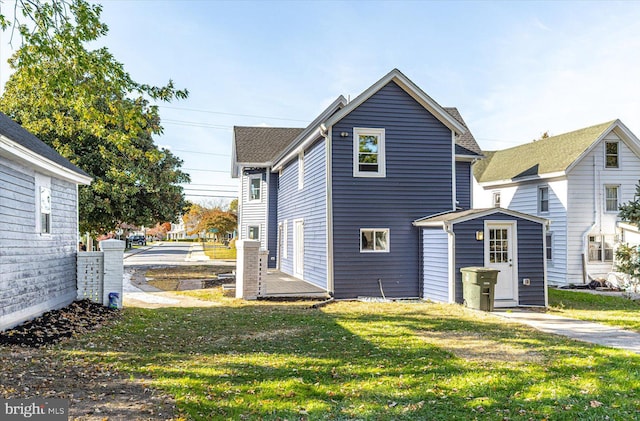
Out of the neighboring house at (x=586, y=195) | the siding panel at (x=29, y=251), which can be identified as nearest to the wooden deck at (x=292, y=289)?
the siding panel at (x=29, y=251)

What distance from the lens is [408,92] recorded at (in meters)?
15.8

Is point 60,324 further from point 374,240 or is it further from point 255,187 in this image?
point 255,187

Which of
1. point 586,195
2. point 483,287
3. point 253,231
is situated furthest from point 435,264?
point 253,231

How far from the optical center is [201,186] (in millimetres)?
62594

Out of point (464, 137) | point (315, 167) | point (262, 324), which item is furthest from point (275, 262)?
point (262, 324)

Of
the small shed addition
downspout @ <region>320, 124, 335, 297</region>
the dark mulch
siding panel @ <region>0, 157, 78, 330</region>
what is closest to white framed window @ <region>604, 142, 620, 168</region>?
the small shed addition

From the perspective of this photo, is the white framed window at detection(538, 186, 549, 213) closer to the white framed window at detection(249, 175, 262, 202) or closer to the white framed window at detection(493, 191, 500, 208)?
the white framed window at detection(493, 191, 500, 208)

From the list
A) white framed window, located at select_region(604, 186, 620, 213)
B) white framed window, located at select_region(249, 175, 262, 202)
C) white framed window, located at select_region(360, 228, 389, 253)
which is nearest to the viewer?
white framed window, located at select_region(360, 228, 389, 253)

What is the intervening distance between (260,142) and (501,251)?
1755 centimetres

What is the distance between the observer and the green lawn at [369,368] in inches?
203

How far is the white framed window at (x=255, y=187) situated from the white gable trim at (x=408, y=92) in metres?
12.4

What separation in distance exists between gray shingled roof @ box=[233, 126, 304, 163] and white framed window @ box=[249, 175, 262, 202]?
129 centimetres

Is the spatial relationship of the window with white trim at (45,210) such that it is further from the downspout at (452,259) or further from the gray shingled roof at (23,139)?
the downspout at (452,259)

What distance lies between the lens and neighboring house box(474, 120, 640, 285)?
67.3 feet
